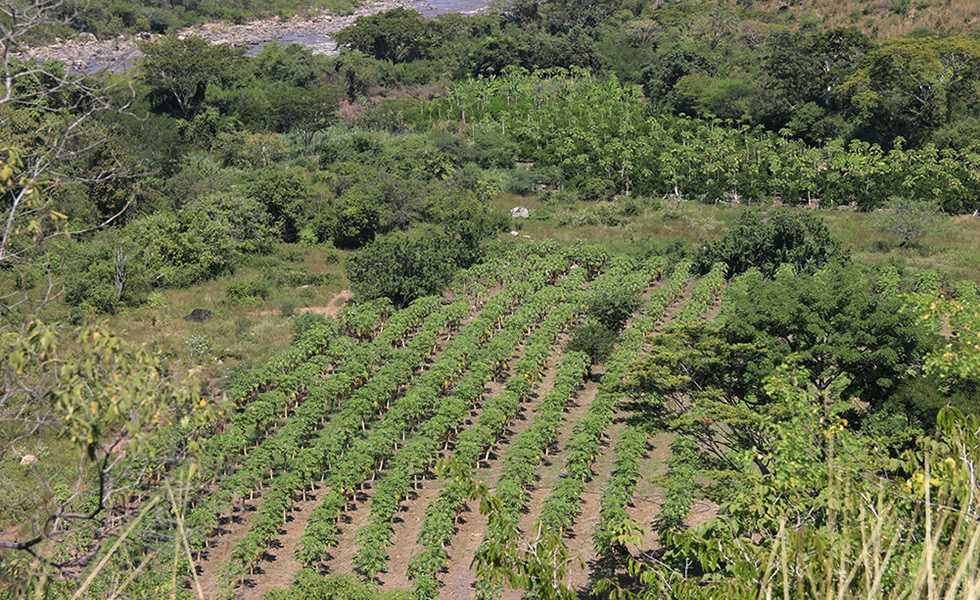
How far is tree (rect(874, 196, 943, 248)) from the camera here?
37.8 m

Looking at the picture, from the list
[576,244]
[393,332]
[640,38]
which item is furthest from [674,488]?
[640,38]

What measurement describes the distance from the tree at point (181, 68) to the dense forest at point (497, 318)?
0.34 m

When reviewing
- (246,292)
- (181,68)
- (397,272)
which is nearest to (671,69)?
(181,68)

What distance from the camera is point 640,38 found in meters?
76.8

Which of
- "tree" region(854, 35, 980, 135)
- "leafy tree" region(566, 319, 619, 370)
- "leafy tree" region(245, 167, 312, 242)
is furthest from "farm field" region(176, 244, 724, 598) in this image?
"tree" region(854, 35, 980, 135)

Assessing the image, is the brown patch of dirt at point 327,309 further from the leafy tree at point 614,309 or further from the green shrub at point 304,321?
the leafy tree at point 614,309

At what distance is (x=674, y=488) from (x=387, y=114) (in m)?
48.7

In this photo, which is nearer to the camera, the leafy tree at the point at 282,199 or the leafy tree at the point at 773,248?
the leafy tree at the point at 773,248

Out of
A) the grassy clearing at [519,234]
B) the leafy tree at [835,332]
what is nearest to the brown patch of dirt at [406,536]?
the leafy tree at [835,332]

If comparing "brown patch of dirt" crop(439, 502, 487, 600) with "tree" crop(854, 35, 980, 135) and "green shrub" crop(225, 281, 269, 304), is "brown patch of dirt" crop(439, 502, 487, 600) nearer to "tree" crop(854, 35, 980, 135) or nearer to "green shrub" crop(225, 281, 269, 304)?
"green shrub" crop(225, 281, 269, 304)

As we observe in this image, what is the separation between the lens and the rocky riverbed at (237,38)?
78000 millimetres

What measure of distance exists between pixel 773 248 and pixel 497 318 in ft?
41.0

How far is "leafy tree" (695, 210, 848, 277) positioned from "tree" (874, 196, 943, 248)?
4906 mm

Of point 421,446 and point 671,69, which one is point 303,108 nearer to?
point 671,69
